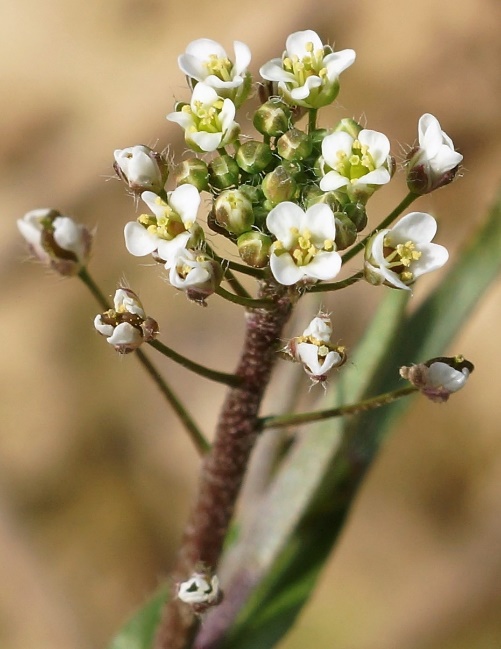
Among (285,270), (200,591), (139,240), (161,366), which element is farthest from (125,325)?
(161,366)

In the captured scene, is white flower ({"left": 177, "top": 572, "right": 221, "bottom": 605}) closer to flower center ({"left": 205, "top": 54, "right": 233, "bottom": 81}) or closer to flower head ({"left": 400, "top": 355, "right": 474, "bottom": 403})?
flower head ({"left": 400, "top": 355, "right": 474, "bottom": 403})

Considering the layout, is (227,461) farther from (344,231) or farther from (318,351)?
(344,231)

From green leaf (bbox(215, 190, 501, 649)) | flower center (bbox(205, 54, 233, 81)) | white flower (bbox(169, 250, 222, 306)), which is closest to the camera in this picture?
white flower (bbox(169, 250, 222, 306))

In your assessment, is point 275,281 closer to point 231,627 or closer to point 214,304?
point 231,627

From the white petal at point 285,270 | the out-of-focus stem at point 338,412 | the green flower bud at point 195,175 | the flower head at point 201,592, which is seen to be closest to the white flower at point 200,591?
the flower head at point 201,592

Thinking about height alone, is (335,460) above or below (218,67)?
below

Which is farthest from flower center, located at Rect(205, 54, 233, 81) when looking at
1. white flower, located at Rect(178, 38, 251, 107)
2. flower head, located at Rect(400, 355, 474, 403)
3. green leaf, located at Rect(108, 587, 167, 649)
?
green leaf, located at Rect(108, 587, 167, 649)

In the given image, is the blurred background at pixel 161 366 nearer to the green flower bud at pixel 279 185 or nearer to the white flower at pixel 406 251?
the white flower at pixel 406 251
